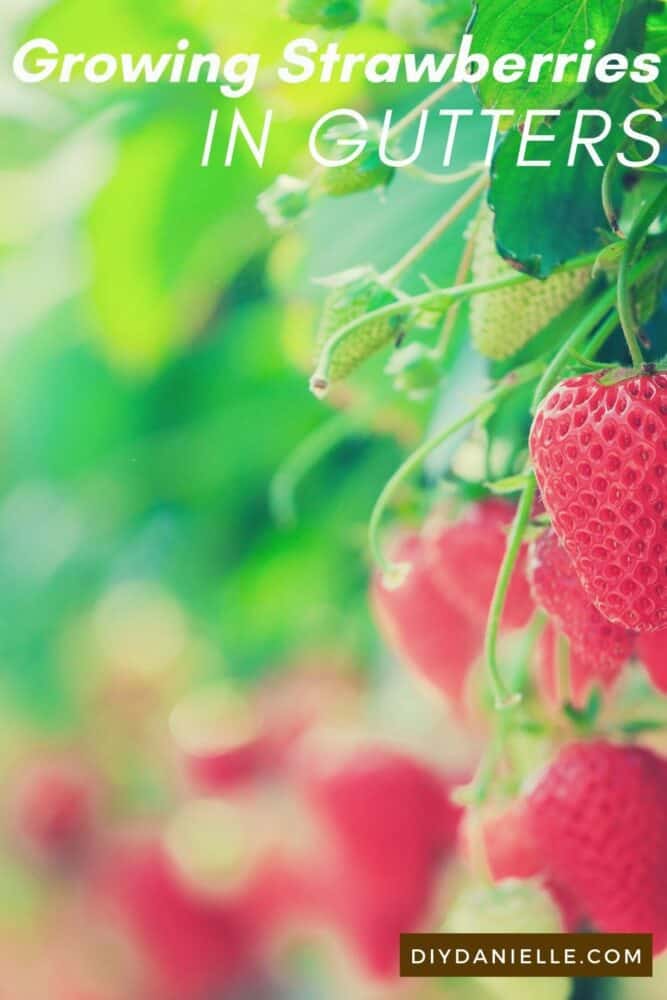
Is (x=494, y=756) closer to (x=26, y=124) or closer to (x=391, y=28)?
(x=391, y=28)

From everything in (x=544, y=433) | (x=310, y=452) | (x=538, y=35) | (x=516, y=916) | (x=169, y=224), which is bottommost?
(x=516, y=916)

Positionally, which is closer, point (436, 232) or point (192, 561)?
point (436, 232)

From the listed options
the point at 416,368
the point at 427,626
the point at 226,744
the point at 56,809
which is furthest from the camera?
the point at 56,809

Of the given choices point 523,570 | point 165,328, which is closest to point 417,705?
point 165,328

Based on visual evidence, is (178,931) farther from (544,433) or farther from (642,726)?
(544,433)

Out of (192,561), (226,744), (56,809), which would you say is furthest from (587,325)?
(56,809)

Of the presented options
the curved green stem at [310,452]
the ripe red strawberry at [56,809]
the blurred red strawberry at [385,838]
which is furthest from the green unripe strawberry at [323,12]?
the ripe red strawberry at [56,809]

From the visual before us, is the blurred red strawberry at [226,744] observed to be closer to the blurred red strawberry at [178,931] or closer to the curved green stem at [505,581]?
the blurred red strawberry at [178,931]

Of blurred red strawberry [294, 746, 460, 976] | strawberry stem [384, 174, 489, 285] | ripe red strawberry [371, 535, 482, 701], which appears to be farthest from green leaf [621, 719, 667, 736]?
blurred red strawberry [294, 746, 460, 976]
